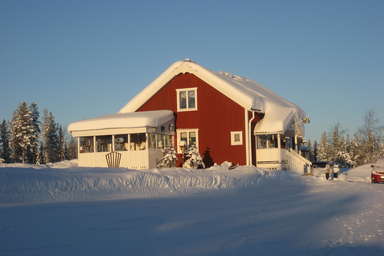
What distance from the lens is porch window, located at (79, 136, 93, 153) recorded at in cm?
2900

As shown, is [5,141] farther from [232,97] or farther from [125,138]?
[232,97]

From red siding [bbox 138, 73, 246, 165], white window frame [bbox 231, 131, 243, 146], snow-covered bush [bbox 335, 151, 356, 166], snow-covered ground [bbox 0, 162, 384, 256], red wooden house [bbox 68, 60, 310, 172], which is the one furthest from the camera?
snow-covered bush [bbox 335, 151, 356, 166]

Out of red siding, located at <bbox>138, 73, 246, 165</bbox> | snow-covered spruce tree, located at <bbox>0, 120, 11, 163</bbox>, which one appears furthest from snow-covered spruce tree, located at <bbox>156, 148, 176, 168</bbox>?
snow-covered spruce tree, located at <bbox>0, 120, 11, 163</bbox>

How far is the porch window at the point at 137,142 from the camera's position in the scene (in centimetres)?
2794

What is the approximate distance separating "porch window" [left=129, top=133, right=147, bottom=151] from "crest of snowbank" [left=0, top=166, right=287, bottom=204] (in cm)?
695

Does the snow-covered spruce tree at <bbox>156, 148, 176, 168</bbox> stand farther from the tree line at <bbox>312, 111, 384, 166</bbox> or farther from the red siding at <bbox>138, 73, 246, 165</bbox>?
the tree line at <bbox>312, 111, 384, 166</bbox>

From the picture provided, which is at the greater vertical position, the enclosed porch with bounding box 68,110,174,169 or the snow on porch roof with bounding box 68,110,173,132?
the snow on porch roof with bounding box 68,110,173,132

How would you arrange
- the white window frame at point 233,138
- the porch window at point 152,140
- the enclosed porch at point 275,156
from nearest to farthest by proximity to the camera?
the porch window at point 152,140 < the white window frame at point 233,138 < the enclosed porch at point 275,156

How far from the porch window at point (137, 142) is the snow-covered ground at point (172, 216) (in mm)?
7800

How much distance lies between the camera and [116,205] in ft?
43.8

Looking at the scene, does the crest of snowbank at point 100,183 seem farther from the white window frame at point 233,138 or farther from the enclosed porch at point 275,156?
the enclosed porch at point 275,156

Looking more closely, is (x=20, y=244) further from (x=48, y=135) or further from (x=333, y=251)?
(x=48, y=135)

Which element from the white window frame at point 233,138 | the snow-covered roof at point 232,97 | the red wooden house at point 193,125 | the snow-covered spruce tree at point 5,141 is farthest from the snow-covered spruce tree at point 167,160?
the snow-covered spruce tree at point 5,141

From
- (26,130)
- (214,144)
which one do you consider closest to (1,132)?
(26,130)
